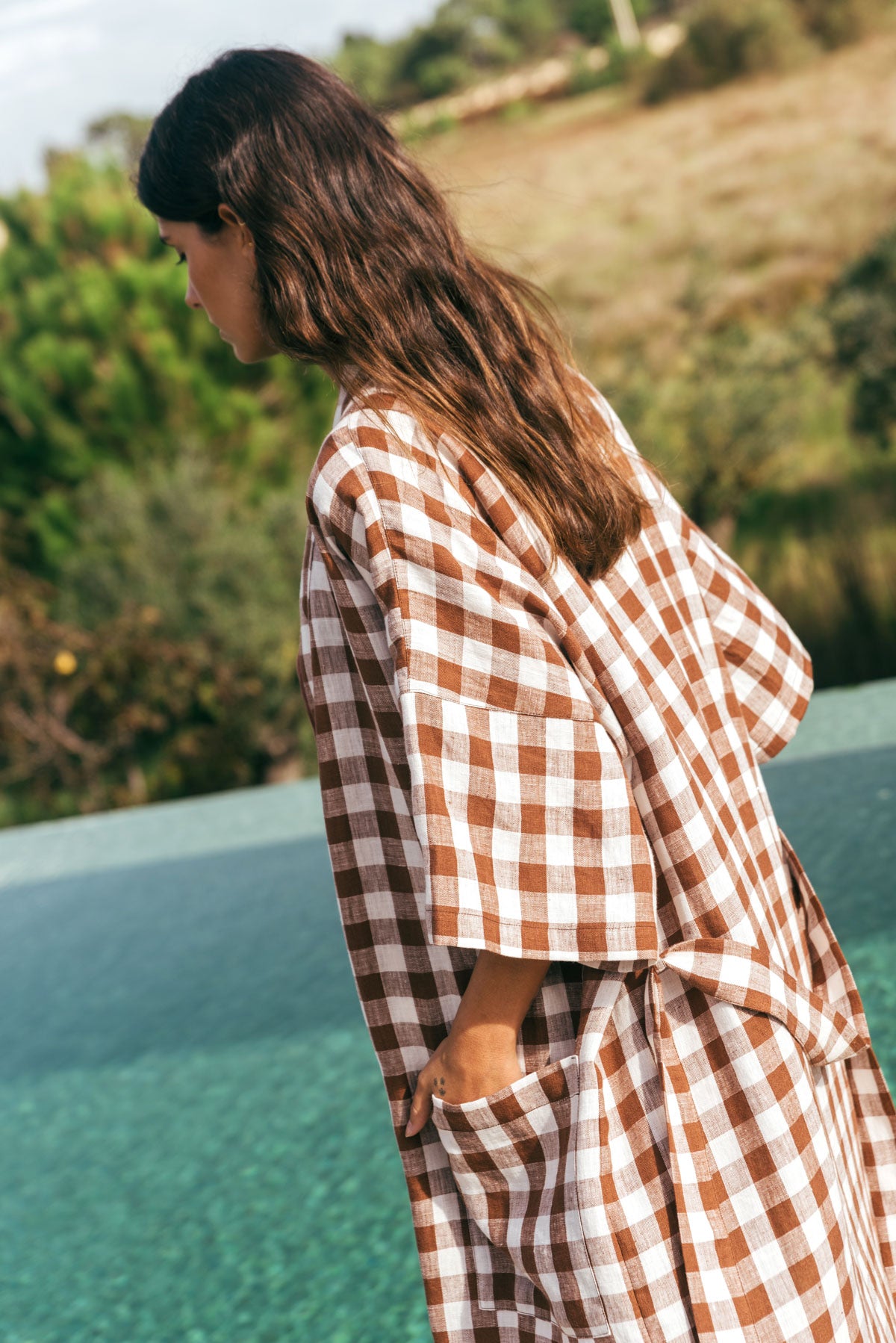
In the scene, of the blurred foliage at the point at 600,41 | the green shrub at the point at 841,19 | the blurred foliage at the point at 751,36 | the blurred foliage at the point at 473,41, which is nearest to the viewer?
the green shrub at the point at 841,19

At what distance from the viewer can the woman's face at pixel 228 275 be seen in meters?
0.87

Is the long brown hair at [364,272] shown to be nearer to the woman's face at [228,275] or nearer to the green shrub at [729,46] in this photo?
the woman's face at [228,275]

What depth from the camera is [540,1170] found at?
80 cm

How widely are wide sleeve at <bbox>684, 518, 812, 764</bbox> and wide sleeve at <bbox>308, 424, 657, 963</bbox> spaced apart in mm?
321

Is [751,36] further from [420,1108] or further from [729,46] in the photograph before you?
[420,1108]

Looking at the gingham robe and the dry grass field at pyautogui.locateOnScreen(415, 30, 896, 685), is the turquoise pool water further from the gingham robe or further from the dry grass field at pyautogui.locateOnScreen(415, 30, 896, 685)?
the dry grass field at pyautogui.locateOnScreen(415, 30, 896, 685)

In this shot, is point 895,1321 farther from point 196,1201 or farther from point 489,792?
point 196,1201

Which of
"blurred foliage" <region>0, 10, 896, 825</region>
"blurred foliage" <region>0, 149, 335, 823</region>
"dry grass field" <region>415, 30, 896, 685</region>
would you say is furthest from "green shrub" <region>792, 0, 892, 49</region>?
"blurred foliage" <region>0, 149, 335, 823</region>

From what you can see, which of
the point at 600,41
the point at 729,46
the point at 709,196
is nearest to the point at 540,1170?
the point at 709,196

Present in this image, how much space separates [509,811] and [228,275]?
455 mm

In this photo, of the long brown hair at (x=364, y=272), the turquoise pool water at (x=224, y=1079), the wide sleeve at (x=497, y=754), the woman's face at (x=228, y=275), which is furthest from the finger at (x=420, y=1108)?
the turquoise pool water at (x=224, y=1079)

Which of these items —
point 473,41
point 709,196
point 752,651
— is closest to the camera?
point 752,651

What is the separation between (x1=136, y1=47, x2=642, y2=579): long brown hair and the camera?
2.73 feet

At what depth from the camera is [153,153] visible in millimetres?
889
